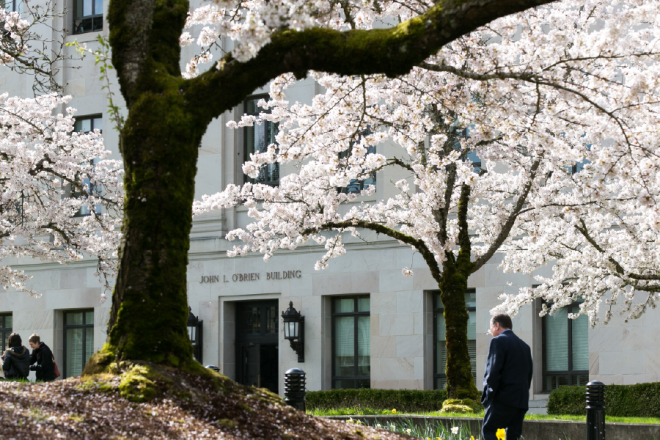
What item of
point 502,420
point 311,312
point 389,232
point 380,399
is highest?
point 389,232

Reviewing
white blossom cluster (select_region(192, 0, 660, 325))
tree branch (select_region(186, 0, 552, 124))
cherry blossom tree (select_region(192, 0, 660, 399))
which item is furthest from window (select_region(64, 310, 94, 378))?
tree branch (select_region(186, 0, 552, 124))

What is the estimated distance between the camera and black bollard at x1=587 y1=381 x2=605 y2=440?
10.1 m

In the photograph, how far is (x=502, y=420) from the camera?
834 cm

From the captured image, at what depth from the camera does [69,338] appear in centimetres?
2706

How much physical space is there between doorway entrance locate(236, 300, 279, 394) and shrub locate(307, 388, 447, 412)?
11.4ft

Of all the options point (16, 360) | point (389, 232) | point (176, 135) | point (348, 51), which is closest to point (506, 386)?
point (348, 51)

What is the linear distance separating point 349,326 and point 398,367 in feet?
6.86

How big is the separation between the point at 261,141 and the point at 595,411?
54.8 ft

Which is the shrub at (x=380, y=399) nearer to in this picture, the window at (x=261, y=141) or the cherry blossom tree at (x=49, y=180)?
the cherry blossom tree at (x=49, y=180)

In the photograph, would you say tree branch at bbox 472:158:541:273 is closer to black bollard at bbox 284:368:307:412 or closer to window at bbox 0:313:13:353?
black bollard at bbox 284:368:307:412

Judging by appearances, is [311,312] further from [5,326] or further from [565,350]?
[5,326]

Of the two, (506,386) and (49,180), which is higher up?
(49,180)

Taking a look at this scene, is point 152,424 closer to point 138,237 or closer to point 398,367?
point 138,237

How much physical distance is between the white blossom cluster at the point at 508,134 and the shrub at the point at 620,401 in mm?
1716
